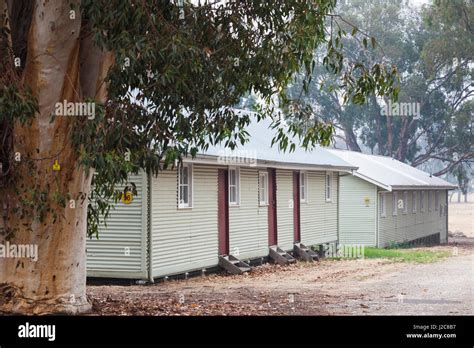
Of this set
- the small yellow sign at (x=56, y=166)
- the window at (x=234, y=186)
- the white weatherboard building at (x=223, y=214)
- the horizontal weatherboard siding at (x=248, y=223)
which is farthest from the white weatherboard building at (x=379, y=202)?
the small yellow sign at (x=56, y=166)

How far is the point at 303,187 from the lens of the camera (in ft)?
90.6

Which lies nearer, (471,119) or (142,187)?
(142,187)

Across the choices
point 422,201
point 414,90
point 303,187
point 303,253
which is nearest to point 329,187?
point 303,187

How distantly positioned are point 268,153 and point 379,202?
36.5ft

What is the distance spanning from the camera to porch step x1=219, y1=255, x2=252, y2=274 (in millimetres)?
20969

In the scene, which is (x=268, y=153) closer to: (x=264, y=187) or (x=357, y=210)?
(x=264, y=187)

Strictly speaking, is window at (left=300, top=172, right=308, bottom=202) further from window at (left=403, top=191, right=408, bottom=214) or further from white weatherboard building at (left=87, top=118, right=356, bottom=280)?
window at (left=403, top=191, right=408, bottom=214)

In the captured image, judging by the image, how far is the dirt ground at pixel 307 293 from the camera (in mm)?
13438

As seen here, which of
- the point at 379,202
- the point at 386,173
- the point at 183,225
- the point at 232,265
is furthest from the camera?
the point at 386,173

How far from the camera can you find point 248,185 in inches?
906
